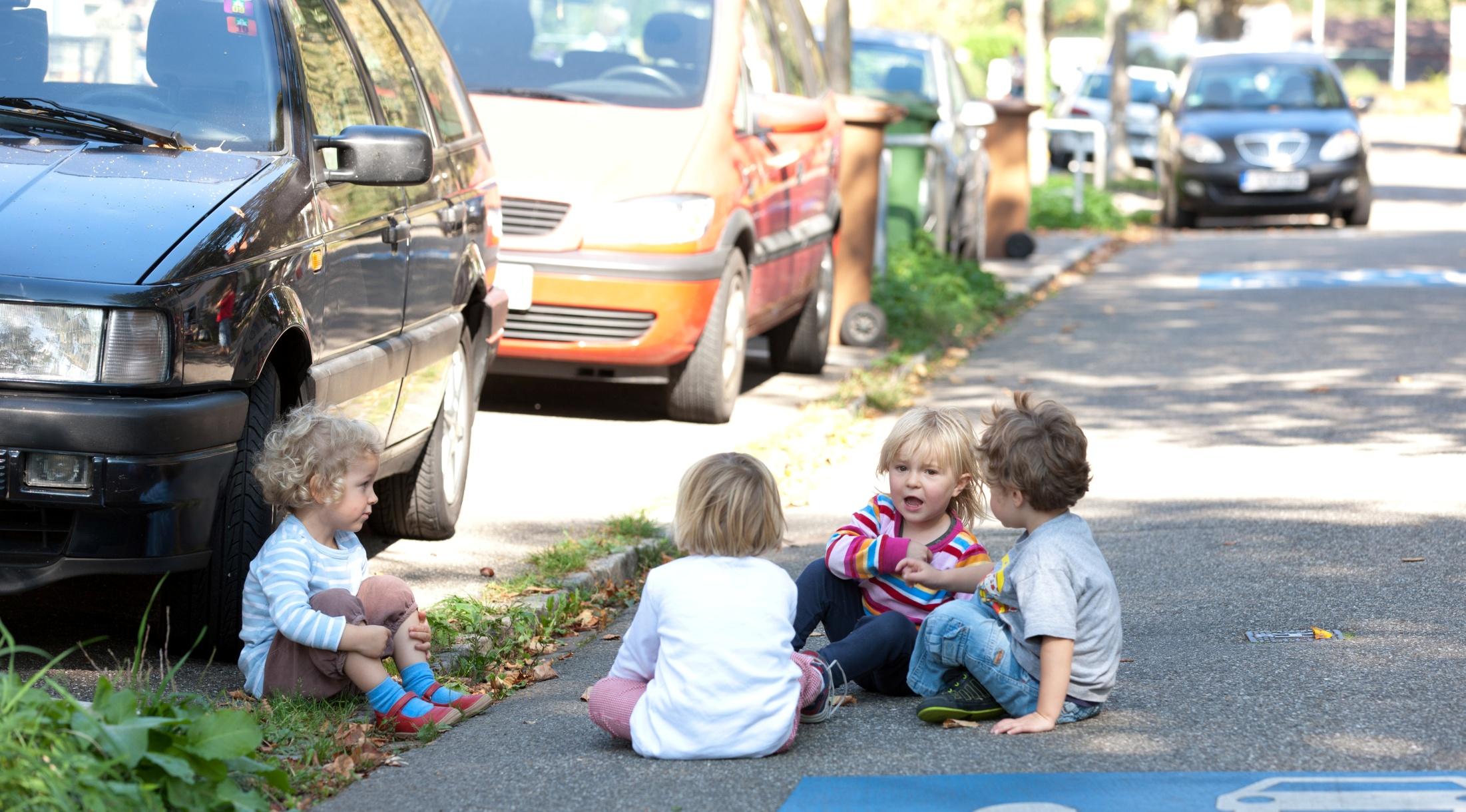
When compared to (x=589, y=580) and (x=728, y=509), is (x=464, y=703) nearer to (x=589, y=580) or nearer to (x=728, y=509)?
(x=728, y=509)

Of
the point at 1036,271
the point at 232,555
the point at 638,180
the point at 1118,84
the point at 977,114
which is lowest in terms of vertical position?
the point at 1036,271

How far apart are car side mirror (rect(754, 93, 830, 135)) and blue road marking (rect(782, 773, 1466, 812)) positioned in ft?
19.3

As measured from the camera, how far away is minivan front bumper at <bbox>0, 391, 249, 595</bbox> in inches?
166

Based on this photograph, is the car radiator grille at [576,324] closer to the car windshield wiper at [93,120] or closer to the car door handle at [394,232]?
the car door handle at [394,232]

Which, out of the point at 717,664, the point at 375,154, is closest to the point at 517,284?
the point at 375,154

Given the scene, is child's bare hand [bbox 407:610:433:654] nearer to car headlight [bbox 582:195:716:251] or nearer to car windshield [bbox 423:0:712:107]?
car headlight [bbox 582:195:716:251]

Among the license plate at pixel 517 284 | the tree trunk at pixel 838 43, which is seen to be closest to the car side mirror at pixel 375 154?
the license plate at pixel 517 284

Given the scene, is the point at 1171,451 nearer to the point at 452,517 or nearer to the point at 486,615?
the point at 452,517

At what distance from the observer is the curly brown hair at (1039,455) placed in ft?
14.1

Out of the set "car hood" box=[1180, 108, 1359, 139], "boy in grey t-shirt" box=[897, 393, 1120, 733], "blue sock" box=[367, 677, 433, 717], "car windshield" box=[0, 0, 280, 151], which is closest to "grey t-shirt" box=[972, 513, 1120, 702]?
"boy in grey t-shirt" box=[897, 393, 1120, 733]

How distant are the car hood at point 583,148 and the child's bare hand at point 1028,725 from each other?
15.7 ft

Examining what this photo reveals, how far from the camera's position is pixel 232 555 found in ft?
15.1

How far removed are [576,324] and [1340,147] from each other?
568 inches

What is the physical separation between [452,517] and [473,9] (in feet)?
12.5
